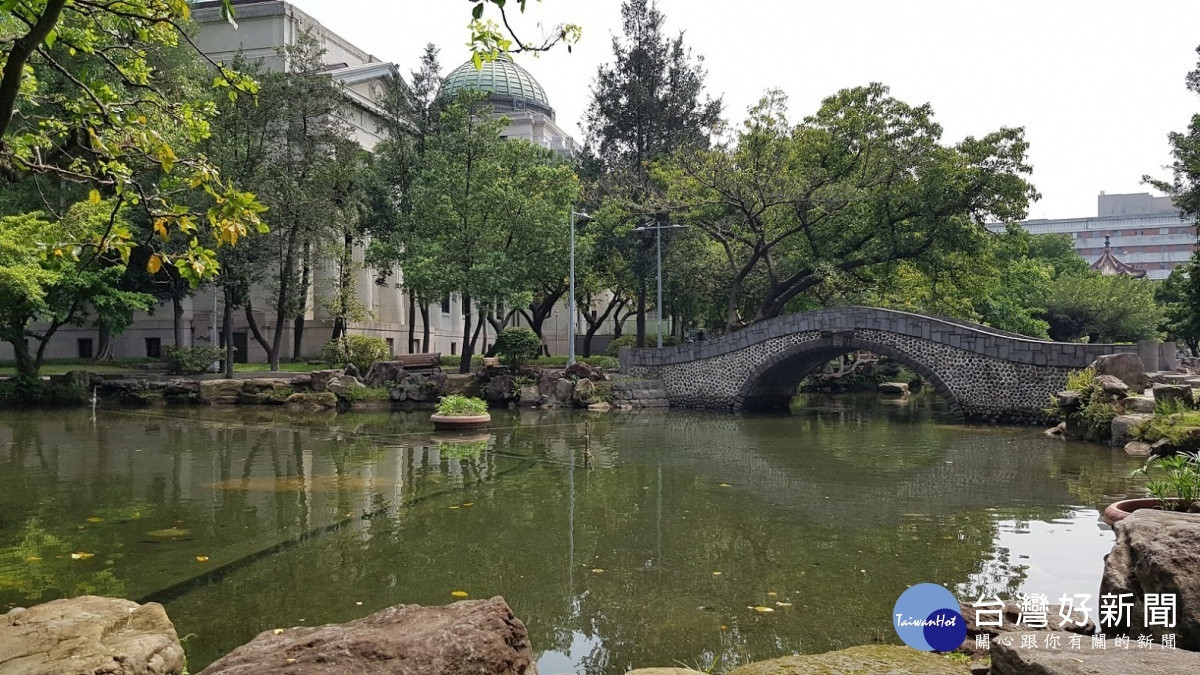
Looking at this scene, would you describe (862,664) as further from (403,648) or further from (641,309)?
(641,309)

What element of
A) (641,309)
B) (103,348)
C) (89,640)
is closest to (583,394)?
(641,309)

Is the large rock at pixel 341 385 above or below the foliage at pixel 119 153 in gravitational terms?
below

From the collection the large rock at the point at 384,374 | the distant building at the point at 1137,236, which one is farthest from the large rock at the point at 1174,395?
the distant building at the point at 1137,236

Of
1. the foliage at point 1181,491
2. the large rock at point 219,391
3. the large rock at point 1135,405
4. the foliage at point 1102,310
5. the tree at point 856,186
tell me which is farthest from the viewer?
the foliage at point 1102,310

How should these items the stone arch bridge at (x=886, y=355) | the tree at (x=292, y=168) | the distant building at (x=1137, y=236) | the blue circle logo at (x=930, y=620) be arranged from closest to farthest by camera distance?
1. the blue circle logo at (x=930, y=620)
2. the stone arch bridge at (x=886, y=355)
3. the tree at (x=292, y=168)
4. the distant building at (x=1137, y=236)

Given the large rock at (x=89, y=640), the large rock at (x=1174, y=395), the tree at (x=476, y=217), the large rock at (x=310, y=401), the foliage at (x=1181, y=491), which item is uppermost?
Result: the tree at (x=476, y=217)

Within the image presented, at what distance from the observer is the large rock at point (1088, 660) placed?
296cm

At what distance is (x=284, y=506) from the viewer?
29.7 ft

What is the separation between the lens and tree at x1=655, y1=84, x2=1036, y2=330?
74.6 ft

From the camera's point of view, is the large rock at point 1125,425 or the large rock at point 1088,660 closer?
the large rock at point 1088,660

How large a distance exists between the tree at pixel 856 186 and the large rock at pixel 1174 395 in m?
9.26

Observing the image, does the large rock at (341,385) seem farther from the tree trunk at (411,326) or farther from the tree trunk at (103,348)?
the tree trunk at (103,348)

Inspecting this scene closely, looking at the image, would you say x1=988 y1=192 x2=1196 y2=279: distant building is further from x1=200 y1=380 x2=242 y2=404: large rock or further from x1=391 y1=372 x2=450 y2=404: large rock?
x1=200 y1=380 x2=242 y2=404: large rock

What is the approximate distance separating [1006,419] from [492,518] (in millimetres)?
16412
